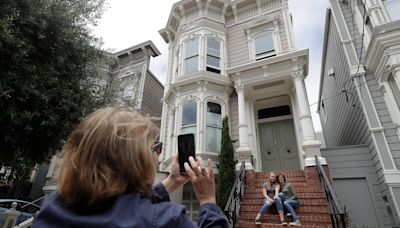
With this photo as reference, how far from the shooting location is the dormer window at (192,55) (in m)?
9.63

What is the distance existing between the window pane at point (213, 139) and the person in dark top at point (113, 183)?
22.7 ft

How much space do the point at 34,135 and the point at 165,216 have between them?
4.80m

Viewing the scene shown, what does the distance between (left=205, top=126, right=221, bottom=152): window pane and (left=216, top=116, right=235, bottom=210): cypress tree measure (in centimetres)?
84

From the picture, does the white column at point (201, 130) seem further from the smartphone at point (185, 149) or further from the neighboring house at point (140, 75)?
the smartphone at point (185, 149)

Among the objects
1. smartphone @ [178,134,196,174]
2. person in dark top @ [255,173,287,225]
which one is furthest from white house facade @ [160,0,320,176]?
smartphone @ [178,134,196,174]

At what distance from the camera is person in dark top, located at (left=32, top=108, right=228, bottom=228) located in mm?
774

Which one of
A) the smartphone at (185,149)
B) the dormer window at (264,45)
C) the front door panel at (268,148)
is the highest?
the dormer window at (264,45)

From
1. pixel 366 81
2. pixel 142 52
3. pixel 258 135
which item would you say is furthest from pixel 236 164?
pixel 142 52

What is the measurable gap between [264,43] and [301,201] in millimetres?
6565

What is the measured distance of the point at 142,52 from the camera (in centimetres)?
1386

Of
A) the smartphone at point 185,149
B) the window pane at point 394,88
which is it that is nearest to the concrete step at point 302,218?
the window pane at point 394,88

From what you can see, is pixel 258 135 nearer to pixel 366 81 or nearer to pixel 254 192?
pixel 254 192

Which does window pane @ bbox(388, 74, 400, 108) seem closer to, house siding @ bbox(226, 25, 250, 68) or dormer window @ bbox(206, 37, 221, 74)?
house siding @ bbox(226, 25, 250, 68)

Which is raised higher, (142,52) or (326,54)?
(142,52)
